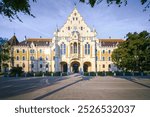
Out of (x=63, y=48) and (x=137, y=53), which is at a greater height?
(x=63, y=48)

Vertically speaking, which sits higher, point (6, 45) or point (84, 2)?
point (6, 45)

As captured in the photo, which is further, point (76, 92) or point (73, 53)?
point (73, 53)

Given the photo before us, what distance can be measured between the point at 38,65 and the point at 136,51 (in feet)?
139

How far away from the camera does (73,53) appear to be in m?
68.4

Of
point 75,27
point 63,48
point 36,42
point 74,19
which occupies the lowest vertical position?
point 63,48

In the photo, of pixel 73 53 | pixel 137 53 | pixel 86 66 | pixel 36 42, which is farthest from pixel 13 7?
pixel 36 42

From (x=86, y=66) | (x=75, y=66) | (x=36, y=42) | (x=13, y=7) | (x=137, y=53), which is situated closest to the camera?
(x=13, y=7)

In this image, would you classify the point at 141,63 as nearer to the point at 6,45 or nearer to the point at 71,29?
the point at 71,29

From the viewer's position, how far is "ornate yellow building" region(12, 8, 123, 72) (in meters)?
68.8

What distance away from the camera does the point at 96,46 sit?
243 feet

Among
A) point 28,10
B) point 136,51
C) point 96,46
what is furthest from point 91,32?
point 28,10

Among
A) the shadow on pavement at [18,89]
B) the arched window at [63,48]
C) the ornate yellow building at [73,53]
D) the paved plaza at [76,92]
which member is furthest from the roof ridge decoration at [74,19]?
the paved plaza at [76,92]

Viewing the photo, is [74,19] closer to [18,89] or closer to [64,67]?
[64,67]

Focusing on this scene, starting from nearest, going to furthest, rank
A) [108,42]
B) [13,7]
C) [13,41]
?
[13,7]
[13,41]
[108,42]
